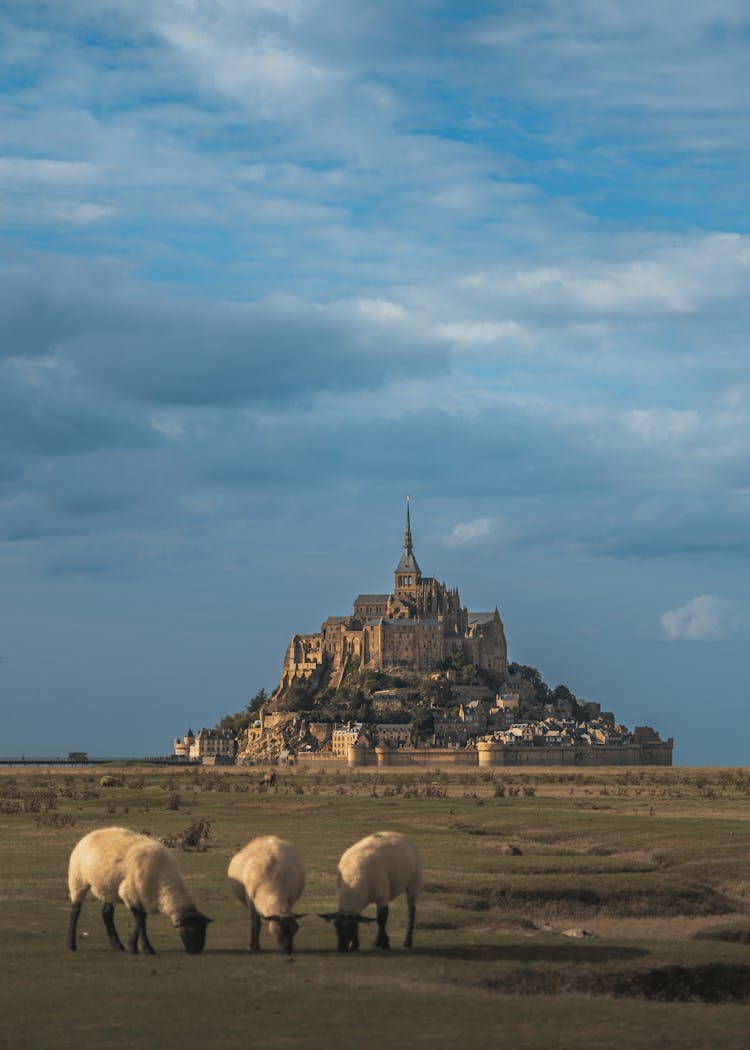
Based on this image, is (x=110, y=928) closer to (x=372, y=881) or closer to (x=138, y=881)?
(x=138, y=881)

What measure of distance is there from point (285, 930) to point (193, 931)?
4.62 feet

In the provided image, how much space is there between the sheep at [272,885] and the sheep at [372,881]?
2.15ft

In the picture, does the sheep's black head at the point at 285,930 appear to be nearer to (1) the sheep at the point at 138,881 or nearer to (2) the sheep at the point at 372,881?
(2) the sheep at the point at 372,881

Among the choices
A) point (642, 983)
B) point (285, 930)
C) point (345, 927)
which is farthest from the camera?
point (345, 927)

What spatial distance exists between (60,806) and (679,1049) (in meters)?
47.6

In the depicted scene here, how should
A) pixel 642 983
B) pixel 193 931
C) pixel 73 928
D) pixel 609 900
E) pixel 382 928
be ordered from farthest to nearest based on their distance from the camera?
pixel 609 900 < pixel 73 928 < pixel 382 928 < pixel 193 931 < pixel 642 983

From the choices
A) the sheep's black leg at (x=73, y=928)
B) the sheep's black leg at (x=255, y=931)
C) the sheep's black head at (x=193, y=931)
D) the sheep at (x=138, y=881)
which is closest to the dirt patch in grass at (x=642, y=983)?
the sheep's black leg at (x=255, y=931)

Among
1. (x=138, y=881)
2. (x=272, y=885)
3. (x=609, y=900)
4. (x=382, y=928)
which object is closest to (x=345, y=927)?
(x=382, y=928)

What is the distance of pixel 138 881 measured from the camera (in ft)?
69.3

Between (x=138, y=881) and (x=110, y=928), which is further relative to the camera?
(x=110, y=928)

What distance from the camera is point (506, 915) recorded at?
93.1 ft

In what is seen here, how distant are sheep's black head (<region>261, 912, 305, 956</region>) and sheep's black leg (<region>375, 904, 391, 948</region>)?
4.99 ft

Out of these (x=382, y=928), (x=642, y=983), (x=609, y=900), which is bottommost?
(x=642, y=983)

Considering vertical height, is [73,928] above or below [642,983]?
above
